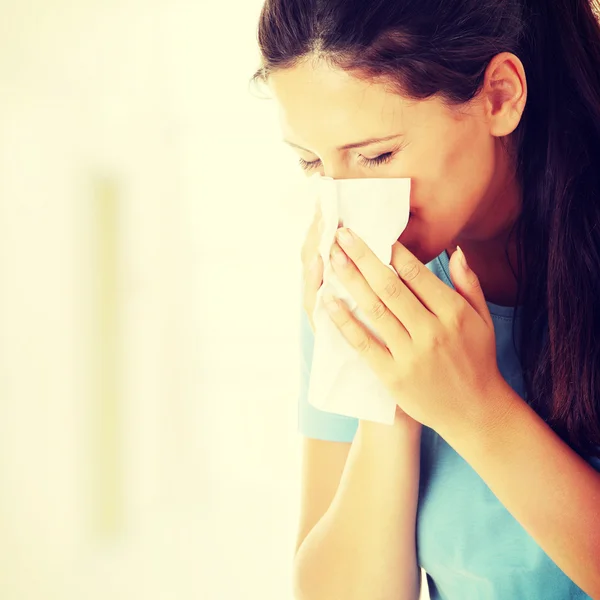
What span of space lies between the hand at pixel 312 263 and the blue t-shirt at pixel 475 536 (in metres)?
0.19

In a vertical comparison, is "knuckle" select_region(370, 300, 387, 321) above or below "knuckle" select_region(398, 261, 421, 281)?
below

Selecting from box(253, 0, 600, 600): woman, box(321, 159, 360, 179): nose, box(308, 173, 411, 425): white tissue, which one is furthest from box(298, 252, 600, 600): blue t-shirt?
box(321, 159, 360, 179): nose

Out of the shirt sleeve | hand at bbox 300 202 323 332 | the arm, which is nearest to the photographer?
the arm

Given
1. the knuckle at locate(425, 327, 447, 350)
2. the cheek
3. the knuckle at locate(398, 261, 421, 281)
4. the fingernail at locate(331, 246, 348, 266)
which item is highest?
the cheek

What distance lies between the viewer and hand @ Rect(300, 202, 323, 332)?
851 millimetres

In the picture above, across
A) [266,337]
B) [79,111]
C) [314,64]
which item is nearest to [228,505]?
[266,337]

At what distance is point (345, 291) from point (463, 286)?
145mm

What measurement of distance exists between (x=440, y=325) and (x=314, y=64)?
32 cm

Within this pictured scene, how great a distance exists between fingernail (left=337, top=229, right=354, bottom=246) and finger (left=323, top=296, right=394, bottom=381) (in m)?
0.08

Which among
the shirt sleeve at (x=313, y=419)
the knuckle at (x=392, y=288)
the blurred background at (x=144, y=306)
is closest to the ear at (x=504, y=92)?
the knuckle at (x=392, y=288)

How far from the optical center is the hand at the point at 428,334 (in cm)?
75

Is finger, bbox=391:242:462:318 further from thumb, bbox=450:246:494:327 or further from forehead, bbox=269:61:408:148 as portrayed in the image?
forehead, bbox=269:61:408:148

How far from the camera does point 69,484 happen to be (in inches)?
75.7

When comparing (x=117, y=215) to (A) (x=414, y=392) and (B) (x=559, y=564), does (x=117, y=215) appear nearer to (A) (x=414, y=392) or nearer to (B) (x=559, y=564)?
(A) (x=414, y=392)
